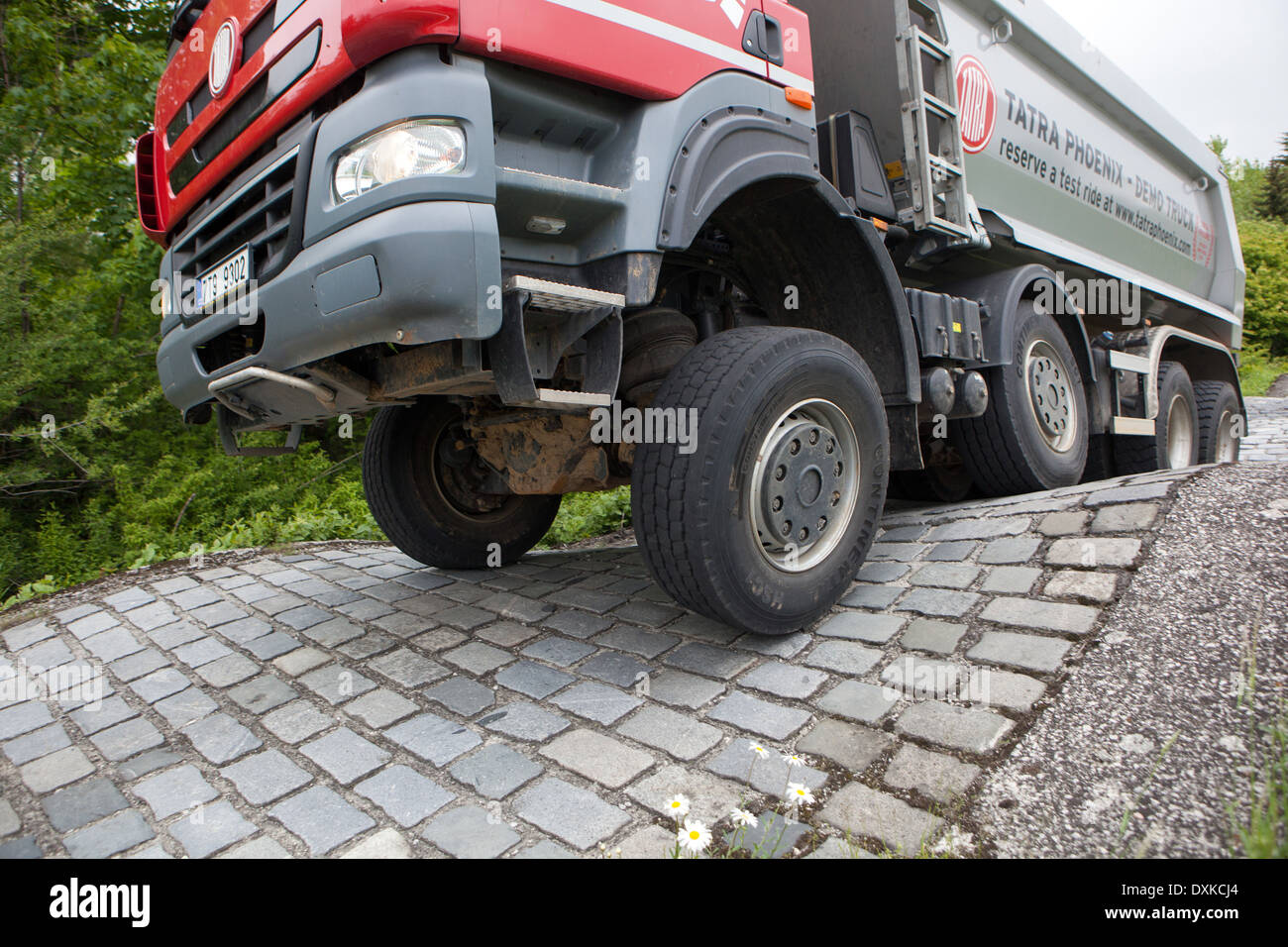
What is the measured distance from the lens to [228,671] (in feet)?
8.59

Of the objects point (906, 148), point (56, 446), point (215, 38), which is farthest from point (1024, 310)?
point (56, 446)

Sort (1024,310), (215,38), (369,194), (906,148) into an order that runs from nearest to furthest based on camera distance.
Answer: (369,194) < (215,38) < (906,148) < (1024,310)

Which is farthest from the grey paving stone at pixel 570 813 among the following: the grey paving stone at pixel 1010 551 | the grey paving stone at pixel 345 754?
the grey paving stone at pixel 1010 551

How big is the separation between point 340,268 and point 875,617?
2.10 metres

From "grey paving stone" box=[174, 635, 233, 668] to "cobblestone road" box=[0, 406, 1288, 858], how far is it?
0.6 inches

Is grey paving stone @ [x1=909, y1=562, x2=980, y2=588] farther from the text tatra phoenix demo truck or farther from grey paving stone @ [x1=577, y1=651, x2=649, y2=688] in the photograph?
grey paving stone @ [x1=577, y1=651, x2=649, y2=688]

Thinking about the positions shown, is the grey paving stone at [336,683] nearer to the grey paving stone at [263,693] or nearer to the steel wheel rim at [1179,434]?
the grey paving stone at [263,693]

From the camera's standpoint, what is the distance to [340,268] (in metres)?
1.76

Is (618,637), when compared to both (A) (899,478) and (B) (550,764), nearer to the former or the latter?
(B) (550,764)

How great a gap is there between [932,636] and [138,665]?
3.04 meters

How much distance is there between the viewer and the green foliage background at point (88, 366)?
20.0 ft

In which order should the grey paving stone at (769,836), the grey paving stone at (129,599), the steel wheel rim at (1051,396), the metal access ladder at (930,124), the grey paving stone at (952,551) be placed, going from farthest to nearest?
the steel wheel rim at (1051,396)
the grey paving stone at (129,599)
the metal access ladder at (930,124)
the grey paving stone at (952,551)
the grey paving stone at (769,836)

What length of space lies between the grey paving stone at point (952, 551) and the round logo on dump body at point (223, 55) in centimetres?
320
